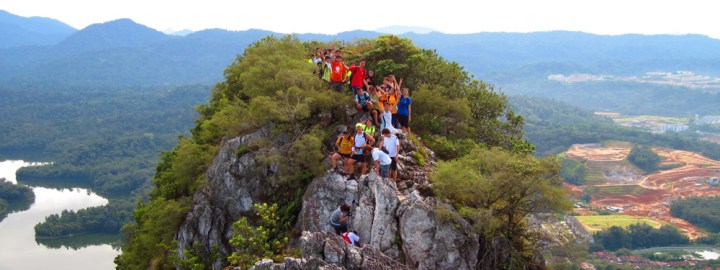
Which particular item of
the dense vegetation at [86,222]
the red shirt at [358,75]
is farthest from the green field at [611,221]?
the red shirt at [358,75]

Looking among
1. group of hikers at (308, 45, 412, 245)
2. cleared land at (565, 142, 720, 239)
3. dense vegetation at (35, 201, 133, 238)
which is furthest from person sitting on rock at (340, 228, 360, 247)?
cleared land at (565, 142, 720, 239)

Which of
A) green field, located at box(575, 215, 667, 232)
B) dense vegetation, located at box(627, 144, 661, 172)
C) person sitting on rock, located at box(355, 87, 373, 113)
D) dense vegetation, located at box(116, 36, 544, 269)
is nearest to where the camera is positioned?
dense vegetation, located at box(116, 36, 544, 269)

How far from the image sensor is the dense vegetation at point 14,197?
8525 cm

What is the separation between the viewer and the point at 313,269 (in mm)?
10945

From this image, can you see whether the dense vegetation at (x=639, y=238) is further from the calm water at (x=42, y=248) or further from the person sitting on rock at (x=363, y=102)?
the person sitting on rock at (x=363, y=102)

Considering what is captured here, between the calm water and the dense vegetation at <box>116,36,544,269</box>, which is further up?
the dense vegetation at <box>116,36,544,269</box>

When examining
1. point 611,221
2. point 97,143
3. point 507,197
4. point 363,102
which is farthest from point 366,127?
point 97,143

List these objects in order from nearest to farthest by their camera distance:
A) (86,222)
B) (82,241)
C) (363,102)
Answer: (363,102) → (82,241) → (86,222)

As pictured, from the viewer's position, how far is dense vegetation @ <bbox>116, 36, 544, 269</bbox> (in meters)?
16.5

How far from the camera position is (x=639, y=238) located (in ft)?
233

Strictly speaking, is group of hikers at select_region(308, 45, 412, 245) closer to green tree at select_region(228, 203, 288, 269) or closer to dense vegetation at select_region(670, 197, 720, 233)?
green tree at select_region(228, 203, 288, 269)

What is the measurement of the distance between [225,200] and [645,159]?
11494 cm

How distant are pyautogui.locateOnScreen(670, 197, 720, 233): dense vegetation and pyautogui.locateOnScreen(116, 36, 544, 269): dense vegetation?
71523mm

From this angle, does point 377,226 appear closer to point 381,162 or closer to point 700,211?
point 381,162
